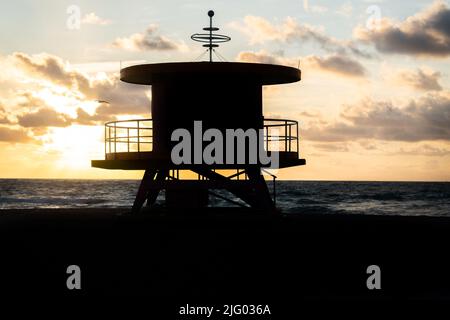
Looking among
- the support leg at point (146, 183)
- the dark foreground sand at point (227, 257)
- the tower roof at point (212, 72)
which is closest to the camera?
the dark foreground sand at point (227, 257)

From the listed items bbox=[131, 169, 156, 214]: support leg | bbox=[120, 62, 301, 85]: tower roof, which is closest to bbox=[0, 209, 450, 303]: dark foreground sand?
bbox=[131, 169, 156, 214]: support leg

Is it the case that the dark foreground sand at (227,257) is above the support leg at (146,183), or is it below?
below

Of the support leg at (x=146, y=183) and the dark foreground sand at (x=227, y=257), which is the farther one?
the support leg at (x=146, y=183)

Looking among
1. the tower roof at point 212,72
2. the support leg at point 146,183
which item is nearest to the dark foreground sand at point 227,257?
the support leg at point 146,183

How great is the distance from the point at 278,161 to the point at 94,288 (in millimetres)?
8338

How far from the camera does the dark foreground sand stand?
46.8 feet

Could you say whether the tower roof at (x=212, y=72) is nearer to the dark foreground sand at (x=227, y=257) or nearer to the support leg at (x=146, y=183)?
the support leg at (x=146, y=183)

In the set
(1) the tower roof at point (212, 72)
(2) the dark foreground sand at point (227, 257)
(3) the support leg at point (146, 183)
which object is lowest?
(2) the dark foreground sand at point (227, 257)

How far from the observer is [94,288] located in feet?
47.2

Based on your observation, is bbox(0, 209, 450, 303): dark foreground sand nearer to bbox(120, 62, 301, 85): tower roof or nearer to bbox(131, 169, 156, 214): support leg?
bbox(131, 169, 156, 214): support leg

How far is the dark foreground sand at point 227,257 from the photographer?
46.8 feet

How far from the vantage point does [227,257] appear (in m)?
17.1
